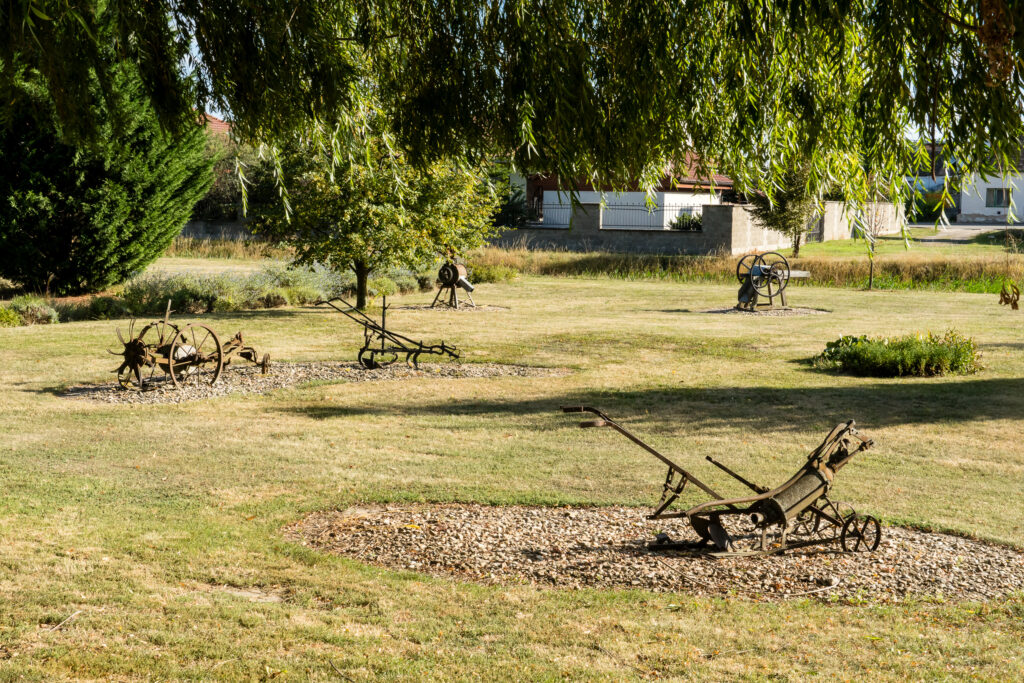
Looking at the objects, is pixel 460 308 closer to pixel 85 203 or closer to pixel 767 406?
pixel 85 203

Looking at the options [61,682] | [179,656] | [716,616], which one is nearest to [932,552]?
[716,616]

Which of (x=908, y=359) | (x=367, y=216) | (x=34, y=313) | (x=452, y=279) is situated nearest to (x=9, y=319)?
(x=34, y=313)

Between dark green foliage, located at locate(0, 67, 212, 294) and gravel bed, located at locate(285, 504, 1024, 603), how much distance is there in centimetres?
1448

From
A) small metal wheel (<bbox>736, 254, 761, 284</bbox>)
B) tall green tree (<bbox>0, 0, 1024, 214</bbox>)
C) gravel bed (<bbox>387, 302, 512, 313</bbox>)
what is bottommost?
gravel bed (<bbox>387, 302, 512, 313</bbox>)

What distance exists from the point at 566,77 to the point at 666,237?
3081 centimetres

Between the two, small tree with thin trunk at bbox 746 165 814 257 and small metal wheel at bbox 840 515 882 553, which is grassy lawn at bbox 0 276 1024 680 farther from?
small tree with thin trunk at bbox 746 165 814 257

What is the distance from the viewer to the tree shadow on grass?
10477 mm

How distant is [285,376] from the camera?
506 inches

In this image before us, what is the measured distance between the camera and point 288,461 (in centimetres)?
849

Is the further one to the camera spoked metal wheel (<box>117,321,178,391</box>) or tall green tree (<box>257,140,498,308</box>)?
tall green tree (<box>257,140,498,308</box>)

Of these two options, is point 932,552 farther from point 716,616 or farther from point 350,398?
point 350,398

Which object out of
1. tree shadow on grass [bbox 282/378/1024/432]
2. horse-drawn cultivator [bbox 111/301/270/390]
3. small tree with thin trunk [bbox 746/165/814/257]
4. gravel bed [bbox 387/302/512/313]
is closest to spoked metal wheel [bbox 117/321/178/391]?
horse-drawn cultivator [bbox 111/301/270/390]

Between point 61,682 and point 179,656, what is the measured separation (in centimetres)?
49

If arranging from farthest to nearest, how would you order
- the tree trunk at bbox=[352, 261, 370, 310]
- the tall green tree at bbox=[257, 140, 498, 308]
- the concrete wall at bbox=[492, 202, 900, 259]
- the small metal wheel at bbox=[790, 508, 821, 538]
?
the concrete wall at bbox=[492, 202, 900, 259] → the tree trunk at bbox=[352, 261, 370, 310] → the tall green tree at bbox=[257, 140, 498, 308] → the small metal wheel at bbox=[790, 508, 821, 538]
